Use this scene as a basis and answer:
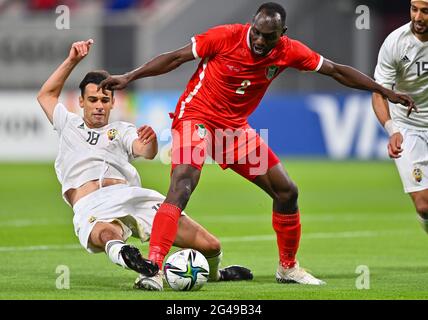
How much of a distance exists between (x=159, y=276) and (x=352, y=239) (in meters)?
4.90

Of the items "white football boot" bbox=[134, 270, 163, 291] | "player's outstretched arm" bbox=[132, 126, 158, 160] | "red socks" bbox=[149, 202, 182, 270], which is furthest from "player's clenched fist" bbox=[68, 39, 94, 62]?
"white football boot" bbox=[134, 270, 163, 291]

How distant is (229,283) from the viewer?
8.44 metres

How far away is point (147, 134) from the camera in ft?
26.9

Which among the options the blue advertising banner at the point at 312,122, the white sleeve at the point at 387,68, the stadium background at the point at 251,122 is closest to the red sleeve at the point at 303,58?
the white sleeve at the point at 387,68

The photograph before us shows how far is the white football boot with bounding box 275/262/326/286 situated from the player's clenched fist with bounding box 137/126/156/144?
150cm

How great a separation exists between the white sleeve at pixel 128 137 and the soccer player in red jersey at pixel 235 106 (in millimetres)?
505

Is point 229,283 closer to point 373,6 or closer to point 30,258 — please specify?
point 30,258

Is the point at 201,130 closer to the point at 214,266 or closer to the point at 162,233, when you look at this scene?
the point at 162,233

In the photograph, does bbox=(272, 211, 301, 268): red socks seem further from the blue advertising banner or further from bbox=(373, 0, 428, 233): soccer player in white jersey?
the blue advertising banner

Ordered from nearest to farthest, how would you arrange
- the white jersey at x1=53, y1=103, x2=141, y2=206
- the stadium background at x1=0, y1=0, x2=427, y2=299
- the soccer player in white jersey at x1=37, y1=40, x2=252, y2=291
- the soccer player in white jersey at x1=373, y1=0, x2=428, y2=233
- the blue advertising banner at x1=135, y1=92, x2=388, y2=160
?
the soccer player in white jersey at x1=37, y1=40, x2=252, y2=291, the white jersey at x1=53, y1=103, x2=141, y2=206, the soccer player in white jersey at x1=373, y1=0, x2=428, y2=233, the stadium background at x1=0, y1=0, x2=427, y2=299, the blue advertising banner at x1=135, y1=92, x2=388, y2=160

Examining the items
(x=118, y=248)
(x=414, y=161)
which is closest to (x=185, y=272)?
(x=118, y=248)

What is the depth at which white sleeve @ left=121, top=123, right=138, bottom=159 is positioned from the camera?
8633 mm

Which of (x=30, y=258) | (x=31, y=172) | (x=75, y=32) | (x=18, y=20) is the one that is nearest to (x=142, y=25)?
(x=75, y=32)

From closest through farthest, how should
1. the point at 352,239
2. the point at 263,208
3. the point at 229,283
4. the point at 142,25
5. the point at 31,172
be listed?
the point at 229,283 < the point at 352,239 < the point at 263,208 < the point at 31,172 < the point at 142,25
